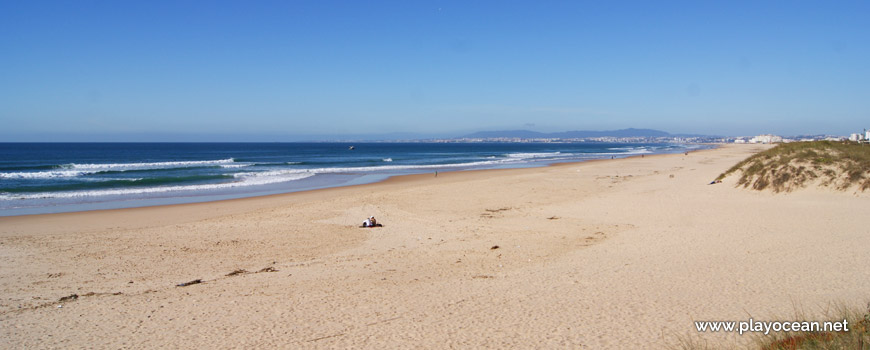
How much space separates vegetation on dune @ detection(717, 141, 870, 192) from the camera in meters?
15.8

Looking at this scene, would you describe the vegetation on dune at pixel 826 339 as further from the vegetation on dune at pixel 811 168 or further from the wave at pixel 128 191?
the wave at pixel 128 191

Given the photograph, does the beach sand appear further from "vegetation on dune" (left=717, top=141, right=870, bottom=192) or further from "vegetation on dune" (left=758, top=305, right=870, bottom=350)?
"vegetation on dune" (left=717, top=141, right=870, bottom=192)

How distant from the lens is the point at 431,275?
7840mm

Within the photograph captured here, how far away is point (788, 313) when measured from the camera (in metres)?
5.72

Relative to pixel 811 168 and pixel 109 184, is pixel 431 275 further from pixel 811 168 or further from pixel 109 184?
pixel 109 184

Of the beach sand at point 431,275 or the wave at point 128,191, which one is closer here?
the beach sand at point 431,275

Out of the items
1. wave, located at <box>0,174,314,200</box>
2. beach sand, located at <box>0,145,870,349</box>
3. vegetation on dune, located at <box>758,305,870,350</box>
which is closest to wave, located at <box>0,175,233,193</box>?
wave, located at <box>0,174,314,200</box>

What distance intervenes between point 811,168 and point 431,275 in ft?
50.7

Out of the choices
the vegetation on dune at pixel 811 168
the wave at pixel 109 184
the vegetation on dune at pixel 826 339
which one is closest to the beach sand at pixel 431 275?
the vegetation on dune at pixel 826 339

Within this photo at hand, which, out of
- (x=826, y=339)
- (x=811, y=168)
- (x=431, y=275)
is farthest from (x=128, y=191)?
(x=811, y=168)

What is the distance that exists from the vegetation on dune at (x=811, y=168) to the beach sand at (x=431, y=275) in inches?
46.8

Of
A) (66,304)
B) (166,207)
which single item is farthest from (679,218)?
(166,207)

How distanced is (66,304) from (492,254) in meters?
6.38

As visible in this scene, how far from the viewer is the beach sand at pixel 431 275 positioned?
548 cm
